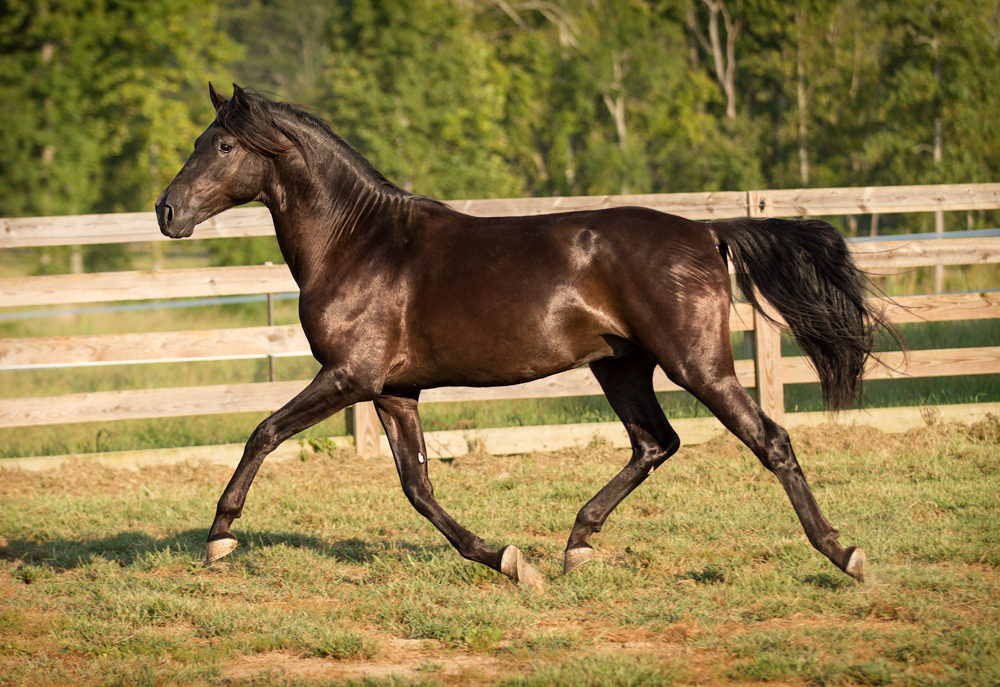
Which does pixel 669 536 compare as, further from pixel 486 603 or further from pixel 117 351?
pixel 117 351

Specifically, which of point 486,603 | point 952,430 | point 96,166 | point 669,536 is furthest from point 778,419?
point 96,166

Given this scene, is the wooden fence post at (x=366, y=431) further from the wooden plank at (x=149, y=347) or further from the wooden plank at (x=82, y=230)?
the wooden plank at (x=82, y=230)

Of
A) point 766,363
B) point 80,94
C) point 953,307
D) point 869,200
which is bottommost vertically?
point 766,363

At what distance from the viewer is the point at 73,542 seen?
17.1 feet

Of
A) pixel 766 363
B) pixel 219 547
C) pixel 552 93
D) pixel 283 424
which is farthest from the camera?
pixel 552 93

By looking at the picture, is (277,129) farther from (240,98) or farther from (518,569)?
(518,569)

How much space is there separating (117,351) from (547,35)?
1203 inches

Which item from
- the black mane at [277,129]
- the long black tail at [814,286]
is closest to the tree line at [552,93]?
the black mane at [277,129]

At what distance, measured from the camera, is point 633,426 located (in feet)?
15.0

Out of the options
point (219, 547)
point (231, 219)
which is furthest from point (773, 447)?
point (231, 219)

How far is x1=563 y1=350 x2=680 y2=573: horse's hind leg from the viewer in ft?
14.8

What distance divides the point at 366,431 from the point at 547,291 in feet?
10.8

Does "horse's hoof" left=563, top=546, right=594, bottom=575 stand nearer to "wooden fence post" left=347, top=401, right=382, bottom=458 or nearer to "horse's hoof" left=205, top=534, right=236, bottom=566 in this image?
"horse's hoof" left=205, top=534, right=236, bottom=566

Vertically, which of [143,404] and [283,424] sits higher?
[283,424]
